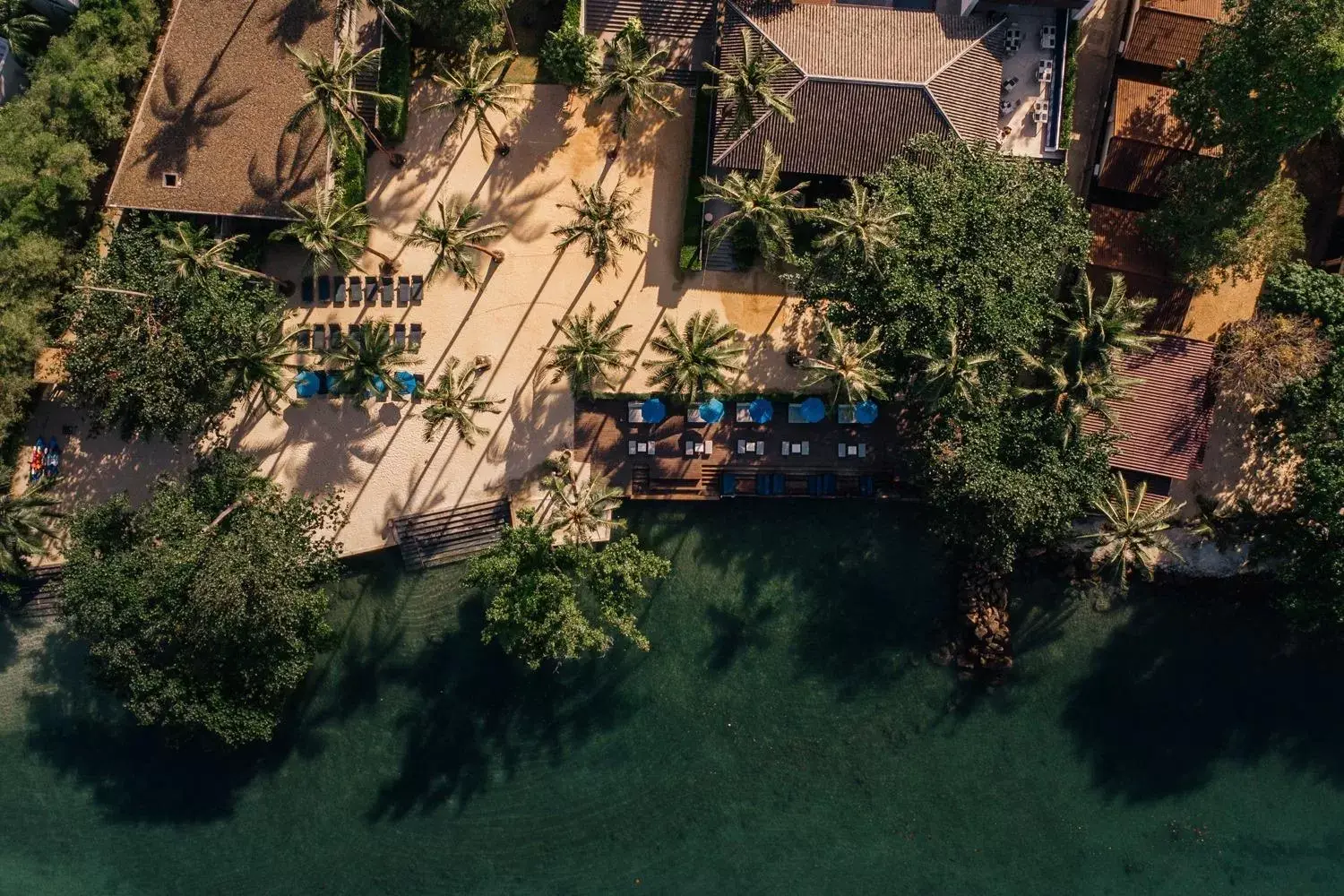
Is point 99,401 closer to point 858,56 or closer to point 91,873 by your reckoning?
point 91,873

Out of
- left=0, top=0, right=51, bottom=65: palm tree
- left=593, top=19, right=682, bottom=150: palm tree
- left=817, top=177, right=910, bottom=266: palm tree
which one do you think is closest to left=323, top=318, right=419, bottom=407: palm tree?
left=593, top=19, right=682, bottom=150: palm tree

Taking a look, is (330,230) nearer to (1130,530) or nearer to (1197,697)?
(1130,530)

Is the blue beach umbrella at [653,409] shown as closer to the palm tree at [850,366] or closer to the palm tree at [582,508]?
the palm tree at [582,508]

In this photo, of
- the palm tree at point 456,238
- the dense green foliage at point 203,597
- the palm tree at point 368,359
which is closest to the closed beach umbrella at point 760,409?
the palm tree at point 456,238

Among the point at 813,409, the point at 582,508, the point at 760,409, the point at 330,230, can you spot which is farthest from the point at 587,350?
the point at 330,230

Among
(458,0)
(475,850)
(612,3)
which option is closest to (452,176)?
(458,0)
